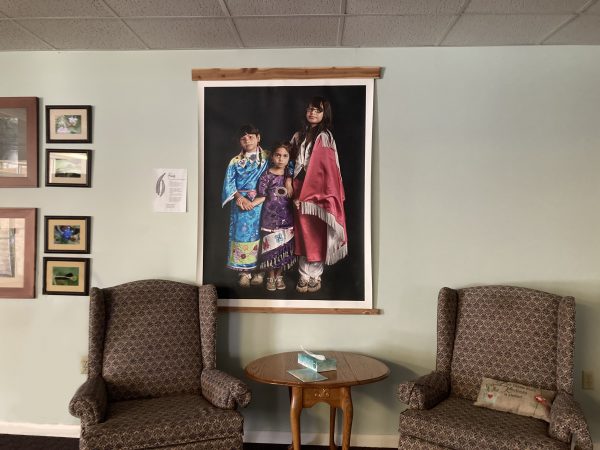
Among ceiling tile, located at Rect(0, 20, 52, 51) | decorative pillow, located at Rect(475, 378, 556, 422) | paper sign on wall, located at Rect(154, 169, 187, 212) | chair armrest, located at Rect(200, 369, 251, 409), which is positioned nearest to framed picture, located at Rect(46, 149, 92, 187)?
paper sign on wall, located at Rect(154, 169, 187, 212)

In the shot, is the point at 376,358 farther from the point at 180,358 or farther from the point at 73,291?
the point at 73,291

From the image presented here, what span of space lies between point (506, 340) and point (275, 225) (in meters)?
1.53

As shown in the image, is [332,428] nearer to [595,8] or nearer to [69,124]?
[69,124]

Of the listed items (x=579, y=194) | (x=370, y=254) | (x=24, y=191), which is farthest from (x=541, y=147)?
(x=24, y=191)

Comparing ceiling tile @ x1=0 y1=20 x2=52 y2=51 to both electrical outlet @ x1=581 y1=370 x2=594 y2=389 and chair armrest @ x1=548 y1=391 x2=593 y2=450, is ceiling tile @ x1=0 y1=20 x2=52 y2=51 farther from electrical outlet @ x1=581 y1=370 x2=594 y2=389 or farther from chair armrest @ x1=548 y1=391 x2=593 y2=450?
electrical outlet @ x1=581 y1=370 x2=594 y2=389

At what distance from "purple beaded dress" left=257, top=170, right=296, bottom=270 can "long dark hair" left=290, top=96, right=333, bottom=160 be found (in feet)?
0.73

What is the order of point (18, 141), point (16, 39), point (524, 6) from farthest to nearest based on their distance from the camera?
point (18, 141), point (16, 39), point (524, 6)

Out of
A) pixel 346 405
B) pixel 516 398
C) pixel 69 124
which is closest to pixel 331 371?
pixel 346 405

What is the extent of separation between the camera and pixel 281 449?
3084 mm

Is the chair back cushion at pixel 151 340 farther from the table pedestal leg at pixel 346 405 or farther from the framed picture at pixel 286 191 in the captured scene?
the table pedestal leg at pixel 346 405

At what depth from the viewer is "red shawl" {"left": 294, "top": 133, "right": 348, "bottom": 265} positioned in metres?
3.17

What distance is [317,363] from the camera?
2654 mm

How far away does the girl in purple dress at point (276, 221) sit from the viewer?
3174 mm

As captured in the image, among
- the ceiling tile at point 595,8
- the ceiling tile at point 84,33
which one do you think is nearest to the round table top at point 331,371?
the ceiling tile at point 84,33
